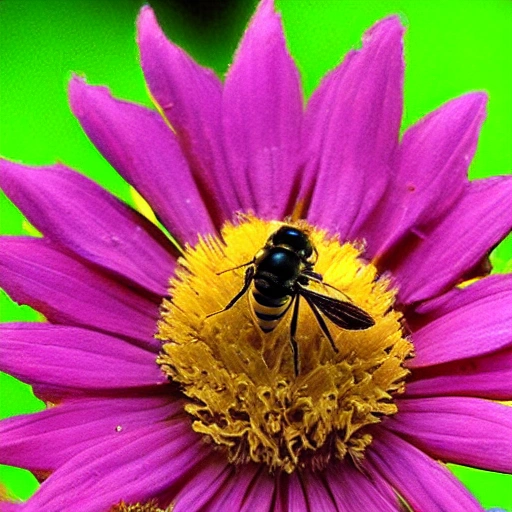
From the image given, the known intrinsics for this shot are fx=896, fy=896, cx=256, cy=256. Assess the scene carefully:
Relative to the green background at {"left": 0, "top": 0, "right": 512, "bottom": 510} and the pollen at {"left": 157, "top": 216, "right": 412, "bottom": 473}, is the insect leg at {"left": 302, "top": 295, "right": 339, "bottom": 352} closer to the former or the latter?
the pollen at {"left": 157, "top": 216, "right": 412, "bottom": 473}

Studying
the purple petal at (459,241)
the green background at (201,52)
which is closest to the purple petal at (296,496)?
the purple petal at (459,241)

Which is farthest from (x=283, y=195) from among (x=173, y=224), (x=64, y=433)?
(x=64, y=433)

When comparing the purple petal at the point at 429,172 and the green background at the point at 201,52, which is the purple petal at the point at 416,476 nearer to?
the purple petal at the point at 429,172

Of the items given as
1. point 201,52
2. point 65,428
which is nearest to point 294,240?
point 65,428

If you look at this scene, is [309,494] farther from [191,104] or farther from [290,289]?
[191,104]

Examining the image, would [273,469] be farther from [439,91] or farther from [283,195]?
[439,91]
